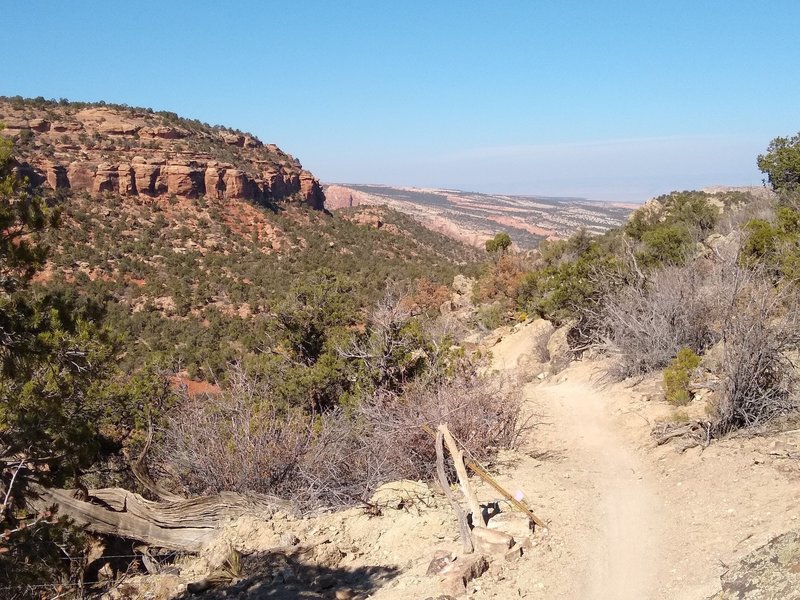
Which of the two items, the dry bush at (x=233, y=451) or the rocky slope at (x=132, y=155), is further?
the rocky slope at (x=132, y=155)

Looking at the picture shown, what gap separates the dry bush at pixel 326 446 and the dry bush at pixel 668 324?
4.43 meters

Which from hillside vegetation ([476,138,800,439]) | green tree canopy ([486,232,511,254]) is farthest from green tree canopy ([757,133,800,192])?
green tree canopy ([486,232,511,254])

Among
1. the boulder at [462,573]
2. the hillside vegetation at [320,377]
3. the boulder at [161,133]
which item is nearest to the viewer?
the boulder at [462,573]

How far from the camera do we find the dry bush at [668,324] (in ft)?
39.3

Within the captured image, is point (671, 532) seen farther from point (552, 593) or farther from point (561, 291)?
point (561, 291)

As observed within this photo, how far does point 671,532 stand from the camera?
6191mm

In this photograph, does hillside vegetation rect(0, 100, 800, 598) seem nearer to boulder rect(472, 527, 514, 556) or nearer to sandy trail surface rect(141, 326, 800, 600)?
sandy trail surface rect(141, 326, 800, 600)

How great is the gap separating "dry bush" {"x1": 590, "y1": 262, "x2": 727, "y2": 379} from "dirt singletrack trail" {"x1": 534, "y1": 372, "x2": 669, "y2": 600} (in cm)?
141

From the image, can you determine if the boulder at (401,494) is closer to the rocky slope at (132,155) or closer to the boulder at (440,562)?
the boulder at (440,562)

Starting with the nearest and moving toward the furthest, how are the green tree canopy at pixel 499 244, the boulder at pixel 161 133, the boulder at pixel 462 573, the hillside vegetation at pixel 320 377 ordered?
the boulder at pixel 462 573, the hillside vegetation at pixel 320 377, the green tree canopy at pixel 499 244, the boulder at pixel 161 133

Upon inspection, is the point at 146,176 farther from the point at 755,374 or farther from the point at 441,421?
the point at 755,374

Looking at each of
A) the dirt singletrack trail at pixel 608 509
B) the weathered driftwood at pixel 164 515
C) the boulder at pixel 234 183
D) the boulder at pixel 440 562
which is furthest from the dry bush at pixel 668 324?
the boulder at pixel 234 183

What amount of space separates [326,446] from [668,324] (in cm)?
762

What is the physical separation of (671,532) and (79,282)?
33.5 meters
